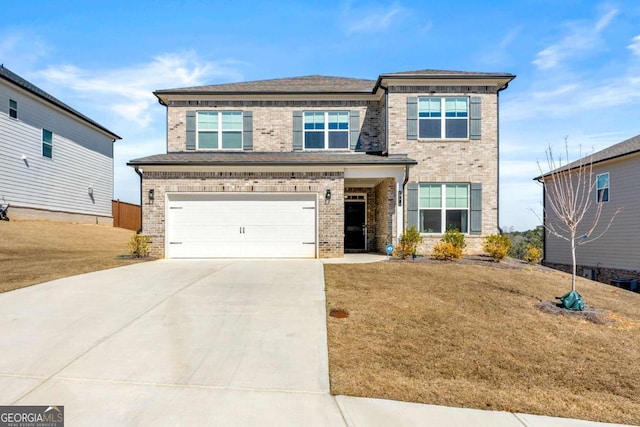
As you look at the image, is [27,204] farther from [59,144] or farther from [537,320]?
[537,320]

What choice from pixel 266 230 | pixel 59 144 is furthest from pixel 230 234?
pixel 59 144

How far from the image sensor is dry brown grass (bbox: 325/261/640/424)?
4410 mm

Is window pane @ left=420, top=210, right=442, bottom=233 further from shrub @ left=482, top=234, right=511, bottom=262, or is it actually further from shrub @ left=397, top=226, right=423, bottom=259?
shrub @ left=482, top=234, right=511, bottom=262

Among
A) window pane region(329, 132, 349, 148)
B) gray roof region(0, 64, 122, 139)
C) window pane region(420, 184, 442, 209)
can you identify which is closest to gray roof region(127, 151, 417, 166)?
window pane region(329, 132, 349, 148)

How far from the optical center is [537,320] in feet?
23.5

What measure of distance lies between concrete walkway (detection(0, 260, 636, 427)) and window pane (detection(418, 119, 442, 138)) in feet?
28.9

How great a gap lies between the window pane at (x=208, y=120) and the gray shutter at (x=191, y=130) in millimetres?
231

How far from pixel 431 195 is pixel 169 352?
1146cm

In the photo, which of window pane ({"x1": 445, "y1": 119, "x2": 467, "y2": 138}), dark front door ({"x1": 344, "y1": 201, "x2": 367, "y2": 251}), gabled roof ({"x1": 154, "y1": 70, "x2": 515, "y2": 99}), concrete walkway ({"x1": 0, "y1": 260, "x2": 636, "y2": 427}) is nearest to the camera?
concrete walkway ({"x1": 0, "y1": 260, "x2": 636, "y2": 427})

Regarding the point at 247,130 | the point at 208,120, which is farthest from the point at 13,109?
the point at 247,130

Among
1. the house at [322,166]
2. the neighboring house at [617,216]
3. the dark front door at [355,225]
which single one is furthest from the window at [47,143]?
the neighboring house at [617,216]

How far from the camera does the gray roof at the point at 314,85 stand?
47.1ft

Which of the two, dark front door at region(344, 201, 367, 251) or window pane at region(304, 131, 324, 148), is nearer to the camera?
window pane at region(304, 131, 324, 148)

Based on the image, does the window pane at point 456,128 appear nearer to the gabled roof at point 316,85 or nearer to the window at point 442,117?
the window at point 442,117
